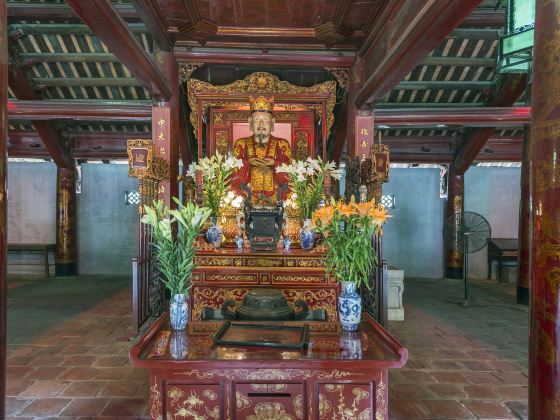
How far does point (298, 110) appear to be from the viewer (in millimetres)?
6336

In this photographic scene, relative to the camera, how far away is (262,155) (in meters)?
5.98

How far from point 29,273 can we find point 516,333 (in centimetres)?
1078

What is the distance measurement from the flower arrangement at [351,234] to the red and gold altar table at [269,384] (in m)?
0.54

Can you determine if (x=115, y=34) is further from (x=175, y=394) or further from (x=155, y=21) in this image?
(x=175, y=394)

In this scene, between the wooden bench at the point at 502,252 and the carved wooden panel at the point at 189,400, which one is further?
the wooden bench at the point at 502,252

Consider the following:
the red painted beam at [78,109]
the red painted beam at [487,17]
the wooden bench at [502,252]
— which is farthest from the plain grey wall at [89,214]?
the wooden bench at [502,252]

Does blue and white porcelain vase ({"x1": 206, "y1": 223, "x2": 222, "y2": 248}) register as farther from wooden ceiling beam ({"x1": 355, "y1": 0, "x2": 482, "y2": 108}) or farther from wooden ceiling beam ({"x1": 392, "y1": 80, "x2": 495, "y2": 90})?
wooden ceiling beam ({"x1": 392, "y1": 80, "x2": 495, "y2": 90})

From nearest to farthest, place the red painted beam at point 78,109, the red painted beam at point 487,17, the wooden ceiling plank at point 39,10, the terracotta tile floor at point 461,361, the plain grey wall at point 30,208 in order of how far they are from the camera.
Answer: the terracotta tile floor at point 461,361
the red painted beam at point 487,17
the wooden ceiling plank at point 39,10
the red painted beam at point 78,109
the plain grey wall at point 30,208

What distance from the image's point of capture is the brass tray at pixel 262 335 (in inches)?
83.2

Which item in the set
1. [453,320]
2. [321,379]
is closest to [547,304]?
[321,379]

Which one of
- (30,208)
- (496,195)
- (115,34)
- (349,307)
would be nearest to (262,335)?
(349,307)

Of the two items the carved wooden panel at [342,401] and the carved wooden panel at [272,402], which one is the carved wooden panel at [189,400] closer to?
the carved wooden panel at [272,402]

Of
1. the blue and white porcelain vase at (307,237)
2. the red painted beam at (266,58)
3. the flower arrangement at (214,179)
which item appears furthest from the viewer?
the red painted beam at (266,58)

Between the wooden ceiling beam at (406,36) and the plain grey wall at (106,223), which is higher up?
the wooden ceiling beam at (406,36)
